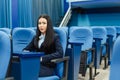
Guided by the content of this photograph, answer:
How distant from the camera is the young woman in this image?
266 centimetres

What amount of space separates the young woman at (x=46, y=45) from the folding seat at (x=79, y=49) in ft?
1.11

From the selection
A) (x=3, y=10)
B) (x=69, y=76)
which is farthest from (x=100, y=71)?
(x=3, y=10)

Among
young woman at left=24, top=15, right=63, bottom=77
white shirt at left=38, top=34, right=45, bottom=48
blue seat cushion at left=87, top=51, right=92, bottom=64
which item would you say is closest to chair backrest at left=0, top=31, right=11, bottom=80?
young woman at left=24, top=15, right=63, bottom=77

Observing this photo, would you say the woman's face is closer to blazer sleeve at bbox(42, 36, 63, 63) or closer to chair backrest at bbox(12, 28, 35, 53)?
blazer sleeve at bbox(42, 36, 63, 63)

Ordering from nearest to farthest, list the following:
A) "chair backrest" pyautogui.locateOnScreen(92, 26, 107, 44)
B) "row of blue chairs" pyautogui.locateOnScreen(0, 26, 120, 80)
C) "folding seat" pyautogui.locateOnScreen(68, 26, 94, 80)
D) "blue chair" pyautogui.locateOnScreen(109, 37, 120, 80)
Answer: "blue chair" pyautogui.locateOnScreen(109, 37, 120, 80), "row of blue chairs" pyautogui.locateOnScreen(0, 26, 120, 80), "folding seat" pyautogui.locateOnScreen(68, 26, 94, 80), "chair backrest" pyautogui.locateOnScreen(92, 26, 107, 44)

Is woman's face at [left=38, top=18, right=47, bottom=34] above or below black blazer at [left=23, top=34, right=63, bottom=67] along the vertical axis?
above

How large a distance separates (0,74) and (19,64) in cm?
32

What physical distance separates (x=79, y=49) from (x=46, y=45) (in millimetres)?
571

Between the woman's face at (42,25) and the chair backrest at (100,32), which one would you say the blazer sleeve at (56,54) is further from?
the chair backrest at (100,32)

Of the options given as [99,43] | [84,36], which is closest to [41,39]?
[84,36]

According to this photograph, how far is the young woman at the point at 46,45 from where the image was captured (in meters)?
2.66

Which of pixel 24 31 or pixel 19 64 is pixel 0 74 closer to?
pixel 19 64

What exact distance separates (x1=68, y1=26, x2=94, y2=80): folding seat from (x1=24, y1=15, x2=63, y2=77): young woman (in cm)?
34

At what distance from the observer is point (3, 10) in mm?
7422
